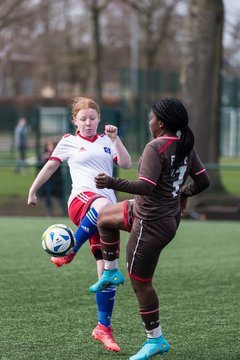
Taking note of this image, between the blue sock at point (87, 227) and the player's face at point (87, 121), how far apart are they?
2.05ft

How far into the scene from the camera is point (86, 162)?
6.47 metres

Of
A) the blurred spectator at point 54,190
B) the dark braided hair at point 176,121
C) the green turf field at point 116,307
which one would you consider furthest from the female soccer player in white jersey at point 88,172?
the blurred spectator at point 54,190

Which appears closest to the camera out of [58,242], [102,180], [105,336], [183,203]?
[102,180]

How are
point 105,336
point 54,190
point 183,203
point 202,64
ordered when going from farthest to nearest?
point 202,64 → point 54,190 → point 105,336 → point 183,203

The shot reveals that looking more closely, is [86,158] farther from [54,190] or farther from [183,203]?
[54,190]

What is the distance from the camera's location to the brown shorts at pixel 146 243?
220 inches

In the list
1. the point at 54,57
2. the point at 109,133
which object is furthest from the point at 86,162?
the point at 54,57

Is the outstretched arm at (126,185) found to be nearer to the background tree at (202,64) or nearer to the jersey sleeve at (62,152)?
the jersey sleeve at (62,152)

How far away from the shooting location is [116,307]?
790cm

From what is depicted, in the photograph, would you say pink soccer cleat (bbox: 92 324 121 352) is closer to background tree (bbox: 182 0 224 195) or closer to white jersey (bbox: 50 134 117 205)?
white jersey (bbox: 50 134 117 205)

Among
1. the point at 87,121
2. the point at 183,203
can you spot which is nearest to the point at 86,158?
the point at 87,121

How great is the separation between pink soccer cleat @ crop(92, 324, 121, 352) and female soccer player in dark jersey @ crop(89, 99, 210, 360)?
0.41 meters

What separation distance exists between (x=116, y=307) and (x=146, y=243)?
244 centimetres

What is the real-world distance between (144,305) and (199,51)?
16.4m
